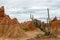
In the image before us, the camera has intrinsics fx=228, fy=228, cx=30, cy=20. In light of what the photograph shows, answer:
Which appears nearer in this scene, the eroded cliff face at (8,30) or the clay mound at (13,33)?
the clay mound at (13,33)

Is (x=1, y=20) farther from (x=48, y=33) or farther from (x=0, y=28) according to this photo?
(x=48, y=33)

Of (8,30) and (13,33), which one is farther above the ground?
(8,30)

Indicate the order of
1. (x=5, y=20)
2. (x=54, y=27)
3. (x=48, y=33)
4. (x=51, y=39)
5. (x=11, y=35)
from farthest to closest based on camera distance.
→ (x=54, y=27)
(x=5, y=20)
(x=11, y=35)
(x=48, y=33)
(x=51, y=39)

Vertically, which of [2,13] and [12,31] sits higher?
[2,13]

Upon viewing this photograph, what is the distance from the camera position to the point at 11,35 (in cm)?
5816

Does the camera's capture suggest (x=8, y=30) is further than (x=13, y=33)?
Yes

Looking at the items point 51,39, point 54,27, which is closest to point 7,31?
point 51,39

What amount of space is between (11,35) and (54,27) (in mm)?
35910

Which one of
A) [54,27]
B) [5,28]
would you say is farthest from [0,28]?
[54,27]

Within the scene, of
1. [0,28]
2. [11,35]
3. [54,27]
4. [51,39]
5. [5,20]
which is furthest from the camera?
[54,27]

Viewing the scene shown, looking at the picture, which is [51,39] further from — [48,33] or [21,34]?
[21,34]

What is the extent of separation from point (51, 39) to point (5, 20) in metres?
27.1

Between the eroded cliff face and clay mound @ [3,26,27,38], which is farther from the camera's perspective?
the eroded cliff face

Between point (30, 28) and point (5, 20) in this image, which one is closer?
point (5, 20)
